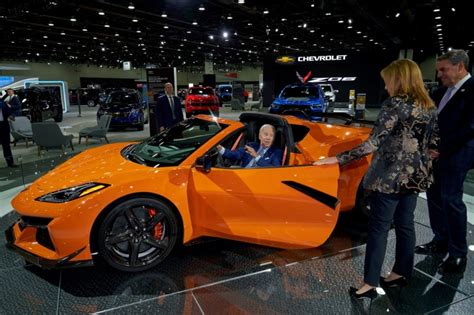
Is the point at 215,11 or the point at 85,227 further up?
the point at 215,11

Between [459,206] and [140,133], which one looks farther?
[140,133]

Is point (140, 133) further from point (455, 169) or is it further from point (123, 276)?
point (455, 169)

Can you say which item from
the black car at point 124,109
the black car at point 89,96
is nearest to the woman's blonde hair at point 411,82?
the black car at point 124,109

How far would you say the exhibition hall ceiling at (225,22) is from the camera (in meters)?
13.2

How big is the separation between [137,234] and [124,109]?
10376mm

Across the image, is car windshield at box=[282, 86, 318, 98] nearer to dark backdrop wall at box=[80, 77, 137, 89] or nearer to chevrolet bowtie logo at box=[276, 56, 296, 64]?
chevrolet bowtie logo at box=[276, 56, 296, 64]

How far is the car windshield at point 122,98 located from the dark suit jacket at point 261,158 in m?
10.2

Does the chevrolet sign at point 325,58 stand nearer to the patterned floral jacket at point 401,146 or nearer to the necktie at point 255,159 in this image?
the necktie at point 255,159

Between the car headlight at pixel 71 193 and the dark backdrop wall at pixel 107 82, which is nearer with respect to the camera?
the car headlight at pixel 71 193

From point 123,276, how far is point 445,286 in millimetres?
2511

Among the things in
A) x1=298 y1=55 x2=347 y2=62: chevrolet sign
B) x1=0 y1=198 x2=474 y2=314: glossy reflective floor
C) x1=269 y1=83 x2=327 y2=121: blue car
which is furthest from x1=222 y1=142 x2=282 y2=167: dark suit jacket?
x1=298 y1=55 x2=347 y2=62: chevrolet sign

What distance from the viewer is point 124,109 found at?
12398 mm

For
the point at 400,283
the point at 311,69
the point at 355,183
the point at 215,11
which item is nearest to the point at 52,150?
the point at 355,183

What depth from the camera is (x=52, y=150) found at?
8.52 metres
